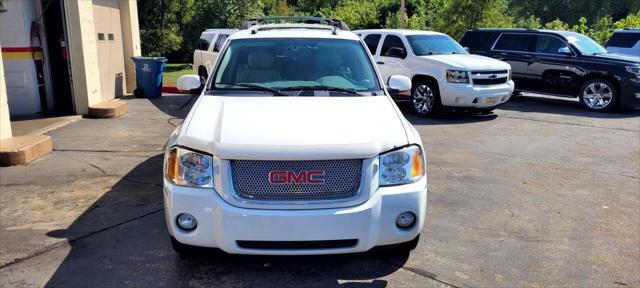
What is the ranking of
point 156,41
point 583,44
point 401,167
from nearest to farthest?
point 401,167 → point 583,44 → point 156,41

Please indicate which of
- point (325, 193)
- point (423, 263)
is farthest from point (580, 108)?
point (325, 193)

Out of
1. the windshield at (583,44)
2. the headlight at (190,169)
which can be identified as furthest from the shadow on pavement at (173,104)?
the windshield at (583,44)

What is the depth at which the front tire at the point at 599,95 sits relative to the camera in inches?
475

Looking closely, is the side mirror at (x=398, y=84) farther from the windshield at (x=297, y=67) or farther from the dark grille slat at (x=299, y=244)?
the dark grille slat at (x=299, y=244)

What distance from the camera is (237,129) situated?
3570 mm

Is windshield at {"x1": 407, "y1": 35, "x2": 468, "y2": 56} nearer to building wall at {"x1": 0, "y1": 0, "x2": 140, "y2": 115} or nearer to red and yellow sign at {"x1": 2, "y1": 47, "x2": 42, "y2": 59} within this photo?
building wall at {"x1": 0, "y1": 0, "x2": 140, "y2": 115}

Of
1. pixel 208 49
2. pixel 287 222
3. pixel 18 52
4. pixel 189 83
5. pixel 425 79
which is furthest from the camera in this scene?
pixel 208 49

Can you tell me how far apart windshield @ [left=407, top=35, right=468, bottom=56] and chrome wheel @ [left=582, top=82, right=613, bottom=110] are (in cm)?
314

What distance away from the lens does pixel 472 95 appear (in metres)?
10.6

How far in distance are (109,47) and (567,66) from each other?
11.0 metres

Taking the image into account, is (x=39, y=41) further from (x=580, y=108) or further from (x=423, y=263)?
(x=580, y=108)

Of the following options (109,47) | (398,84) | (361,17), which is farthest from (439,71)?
(361,17)

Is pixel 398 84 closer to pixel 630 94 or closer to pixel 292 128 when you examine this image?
pixel 292 128

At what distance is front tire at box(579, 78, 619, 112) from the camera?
12.1 meters
